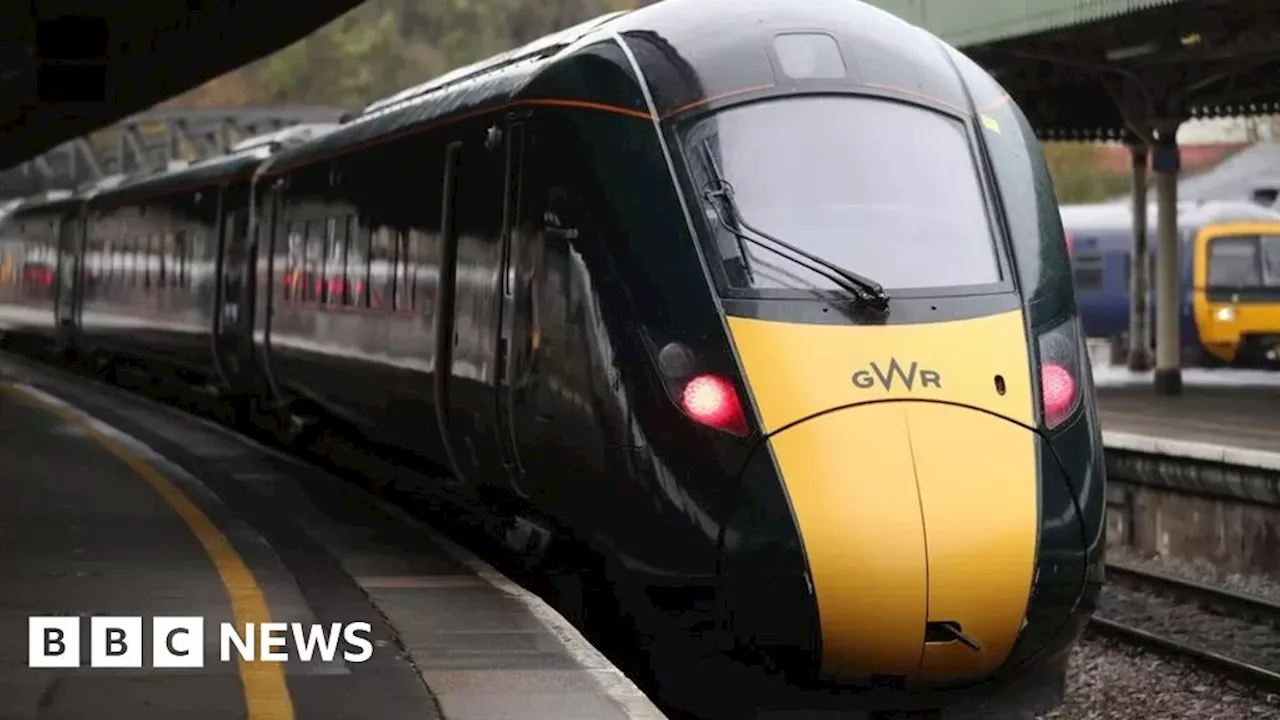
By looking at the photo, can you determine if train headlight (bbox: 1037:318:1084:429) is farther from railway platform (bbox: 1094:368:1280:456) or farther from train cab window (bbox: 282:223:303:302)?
train cab window (bbox: 282:223:303:302)

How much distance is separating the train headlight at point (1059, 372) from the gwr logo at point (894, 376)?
1.62 ft

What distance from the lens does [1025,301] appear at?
8836mm

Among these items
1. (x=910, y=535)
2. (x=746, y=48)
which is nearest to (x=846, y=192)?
(x=746, y=48)

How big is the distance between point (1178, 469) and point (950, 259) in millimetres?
9530

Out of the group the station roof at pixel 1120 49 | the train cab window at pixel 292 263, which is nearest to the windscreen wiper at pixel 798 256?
the train cab window at pixel 292 263

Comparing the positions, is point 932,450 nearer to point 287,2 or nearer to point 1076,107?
point 287,2

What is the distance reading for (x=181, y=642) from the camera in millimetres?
8672

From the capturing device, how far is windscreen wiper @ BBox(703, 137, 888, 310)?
8555mm

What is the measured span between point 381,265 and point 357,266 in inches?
32.8

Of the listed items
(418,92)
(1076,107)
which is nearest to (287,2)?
(418,92)

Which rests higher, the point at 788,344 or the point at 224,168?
the point at 224,168

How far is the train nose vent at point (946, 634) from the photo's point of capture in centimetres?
808

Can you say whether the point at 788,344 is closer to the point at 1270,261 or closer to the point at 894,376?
the point at 894,376

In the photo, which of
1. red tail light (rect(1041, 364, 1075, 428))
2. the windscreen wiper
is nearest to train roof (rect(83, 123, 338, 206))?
the windscreen wiper
